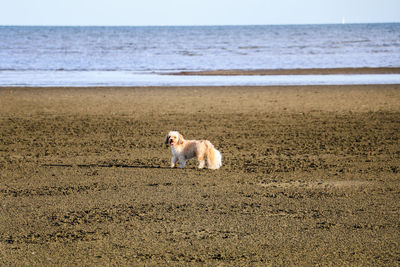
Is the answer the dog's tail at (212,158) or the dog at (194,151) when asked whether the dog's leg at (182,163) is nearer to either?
the dog at (194,151)

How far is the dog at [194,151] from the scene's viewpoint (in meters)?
9.02

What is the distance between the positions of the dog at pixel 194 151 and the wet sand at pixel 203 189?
17 cm

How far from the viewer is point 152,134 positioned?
12617 millimetres

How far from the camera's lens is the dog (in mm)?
9016

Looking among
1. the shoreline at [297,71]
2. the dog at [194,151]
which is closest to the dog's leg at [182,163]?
the dog at [194,151]

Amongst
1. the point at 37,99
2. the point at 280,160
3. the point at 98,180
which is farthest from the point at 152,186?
the point at 37,99

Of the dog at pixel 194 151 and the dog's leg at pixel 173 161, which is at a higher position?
the dog at pixel 194 151

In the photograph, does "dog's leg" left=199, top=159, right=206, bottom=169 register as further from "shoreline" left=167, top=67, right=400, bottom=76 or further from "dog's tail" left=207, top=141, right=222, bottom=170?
"shoreline" left=167, top=67, right=400, bottom=76

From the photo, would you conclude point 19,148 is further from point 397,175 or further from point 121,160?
point 397,175

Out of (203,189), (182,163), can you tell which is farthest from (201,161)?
(203,189)

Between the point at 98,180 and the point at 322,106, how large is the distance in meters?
9.89

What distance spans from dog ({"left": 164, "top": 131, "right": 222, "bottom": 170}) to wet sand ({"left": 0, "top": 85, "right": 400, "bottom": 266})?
174 mm

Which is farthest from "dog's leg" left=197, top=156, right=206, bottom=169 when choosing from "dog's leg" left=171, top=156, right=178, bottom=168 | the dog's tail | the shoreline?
the shoreline

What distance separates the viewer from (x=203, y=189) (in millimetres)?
7957
